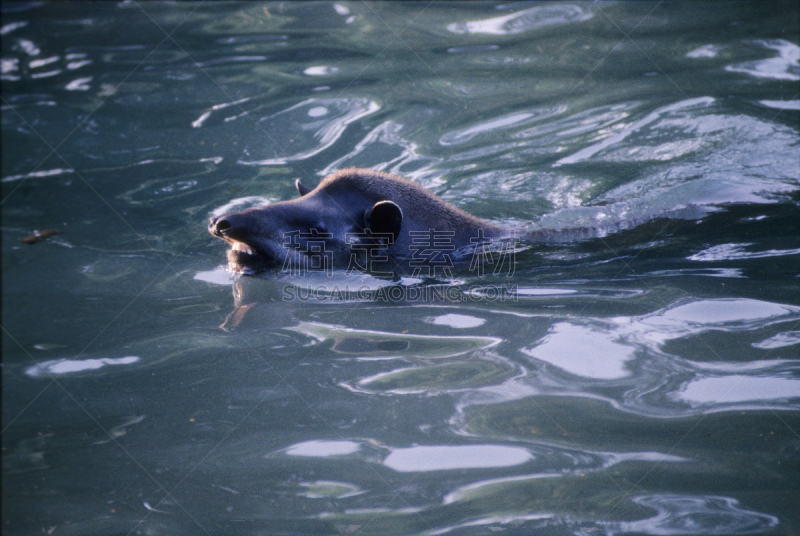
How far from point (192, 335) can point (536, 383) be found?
2289 mm

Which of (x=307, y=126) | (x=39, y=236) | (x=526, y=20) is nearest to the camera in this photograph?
(x=39, y=236)

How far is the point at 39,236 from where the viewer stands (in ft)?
20.7

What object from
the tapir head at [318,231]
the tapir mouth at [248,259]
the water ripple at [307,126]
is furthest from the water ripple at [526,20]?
the tapir mouth at [248,259]

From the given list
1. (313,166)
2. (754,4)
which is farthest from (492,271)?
(754,4)

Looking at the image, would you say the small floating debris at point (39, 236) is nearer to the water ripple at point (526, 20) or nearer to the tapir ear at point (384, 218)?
the tapir ear at point (384, 218)

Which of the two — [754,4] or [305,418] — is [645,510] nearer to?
[305,418]

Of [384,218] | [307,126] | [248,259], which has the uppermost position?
[307,126]

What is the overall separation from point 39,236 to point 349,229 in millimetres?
3081

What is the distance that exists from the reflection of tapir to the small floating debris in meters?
2.04

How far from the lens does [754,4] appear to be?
38.7ft

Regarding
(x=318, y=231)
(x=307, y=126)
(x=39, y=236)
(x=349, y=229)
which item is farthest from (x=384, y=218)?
(x=307, y=126)

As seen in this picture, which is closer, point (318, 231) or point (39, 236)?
point (318, 231)

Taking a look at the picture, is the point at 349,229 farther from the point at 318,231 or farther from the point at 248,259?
the point at 248,259

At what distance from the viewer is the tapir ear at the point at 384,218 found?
529 centimetres
